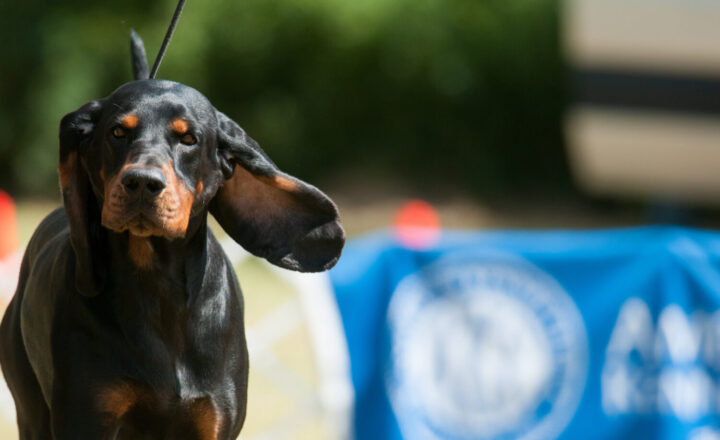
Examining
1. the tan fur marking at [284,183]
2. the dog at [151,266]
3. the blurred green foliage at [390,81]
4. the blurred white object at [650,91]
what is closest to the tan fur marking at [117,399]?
the dog at [151,266]

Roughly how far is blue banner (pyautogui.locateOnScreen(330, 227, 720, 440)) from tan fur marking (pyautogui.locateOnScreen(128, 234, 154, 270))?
11.8 feet

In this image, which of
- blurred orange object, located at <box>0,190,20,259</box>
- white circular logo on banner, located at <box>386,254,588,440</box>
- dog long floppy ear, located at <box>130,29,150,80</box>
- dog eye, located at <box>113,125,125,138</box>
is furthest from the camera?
blurred orange object, located at <box>0,190,20,259</box>

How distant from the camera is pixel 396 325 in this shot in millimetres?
6047

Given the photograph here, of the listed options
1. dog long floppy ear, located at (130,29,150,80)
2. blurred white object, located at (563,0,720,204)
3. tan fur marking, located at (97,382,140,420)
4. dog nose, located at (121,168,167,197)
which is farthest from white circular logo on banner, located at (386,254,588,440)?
dog nose, located at (121,168,167,197)

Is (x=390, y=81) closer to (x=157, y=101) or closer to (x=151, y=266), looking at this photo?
(x=151, y=266)

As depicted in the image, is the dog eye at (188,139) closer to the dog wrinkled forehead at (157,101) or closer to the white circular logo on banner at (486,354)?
the dog wrinkled forehead at (157,101)

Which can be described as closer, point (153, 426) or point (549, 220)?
point (153, 426)

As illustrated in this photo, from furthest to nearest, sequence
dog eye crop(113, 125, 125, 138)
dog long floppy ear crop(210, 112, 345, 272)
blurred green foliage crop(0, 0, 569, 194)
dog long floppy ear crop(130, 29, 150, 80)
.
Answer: blurred green foliage crop(0, 0, 569, 194) → dog long floppy ear crop(130, 29, 150, 80) → dog long floppy ear crop(210, 112, 345, 272) → dog eye crop(113, 125, 125, 138)

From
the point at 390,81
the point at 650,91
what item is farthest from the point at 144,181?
the point at 390,81

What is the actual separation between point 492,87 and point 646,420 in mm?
8736

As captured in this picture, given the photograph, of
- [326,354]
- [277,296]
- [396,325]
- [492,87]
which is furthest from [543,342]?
[492,87]

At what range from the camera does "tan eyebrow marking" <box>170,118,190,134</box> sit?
2354 millimetres

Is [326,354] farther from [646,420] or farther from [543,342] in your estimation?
[646,420]

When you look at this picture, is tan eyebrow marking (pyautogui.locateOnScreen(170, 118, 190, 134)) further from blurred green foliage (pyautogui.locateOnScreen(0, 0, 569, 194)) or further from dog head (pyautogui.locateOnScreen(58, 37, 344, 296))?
blurred green foliage (pyautogui.locateOnScreen(0, 0, 569, 194))
